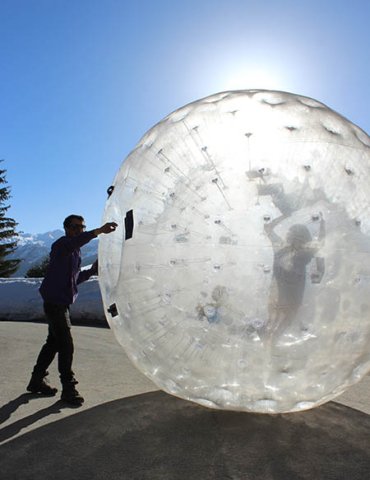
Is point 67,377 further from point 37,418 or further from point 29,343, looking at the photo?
point 29,343

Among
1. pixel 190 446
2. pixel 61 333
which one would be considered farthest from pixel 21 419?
pixel 190 446

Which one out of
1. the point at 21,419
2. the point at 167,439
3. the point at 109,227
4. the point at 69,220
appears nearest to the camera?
the point at 167,439

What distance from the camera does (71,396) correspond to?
11.0 ft

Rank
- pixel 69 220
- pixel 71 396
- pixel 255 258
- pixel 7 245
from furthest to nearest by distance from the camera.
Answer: pixel 7 245 → pixel 69 220 → pixel 71 396 → pixel 255 258

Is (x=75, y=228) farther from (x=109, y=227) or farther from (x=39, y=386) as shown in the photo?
(x=39, y=386)

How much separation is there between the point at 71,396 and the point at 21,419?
0.45 m

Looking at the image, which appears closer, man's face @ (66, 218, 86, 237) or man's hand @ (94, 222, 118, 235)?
man's hand @ (94, 222, 118, 235)

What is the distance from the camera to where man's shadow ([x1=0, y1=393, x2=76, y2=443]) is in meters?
2.74

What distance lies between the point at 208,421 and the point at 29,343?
355 centimetres

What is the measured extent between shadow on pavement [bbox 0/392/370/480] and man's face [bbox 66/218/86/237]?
149 centimetres

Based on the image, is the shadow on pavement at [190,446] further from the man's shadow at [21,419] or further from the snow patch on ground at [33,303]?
the snow patch on ground at [33,303]

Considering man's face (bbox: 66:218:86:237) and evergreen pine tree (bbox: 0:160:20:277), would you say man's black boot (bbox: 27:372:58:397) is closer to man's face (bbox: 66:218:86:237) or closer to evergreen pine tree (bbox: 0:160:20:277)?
man's face (bbox: 66:218:86:237)

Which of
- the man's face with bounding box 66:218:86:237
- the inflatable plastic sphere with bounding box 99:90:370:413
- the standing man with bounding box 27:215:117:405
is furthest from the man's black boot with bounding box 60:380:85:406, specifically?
the man's face with bounding box 66:218:86:237

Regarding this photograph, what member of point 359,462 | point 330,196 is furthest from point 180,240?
point 359,462
